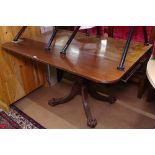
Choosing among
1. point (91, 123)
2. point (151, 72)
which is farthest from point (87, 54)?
point (91, 123)

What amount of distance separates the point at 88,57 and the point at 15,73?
2.77 feet

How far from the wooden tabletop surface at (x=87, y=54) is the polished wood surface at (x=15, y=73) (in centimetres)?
10

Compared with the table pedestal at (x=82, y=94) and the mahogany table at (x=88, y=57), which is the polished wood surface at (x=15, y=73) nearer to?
the mahogany table at (x=88, y=57)

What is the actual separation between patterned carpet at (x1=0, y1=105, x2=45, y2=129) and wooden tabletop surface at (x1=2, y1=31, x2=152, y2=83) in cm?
63

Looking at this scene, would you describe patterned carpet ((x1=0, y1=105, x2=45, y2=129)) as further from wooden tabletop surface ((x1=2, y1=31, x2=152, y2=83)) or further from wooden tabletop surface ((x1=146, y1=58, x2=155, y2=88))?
wooden tabletop surface ((x1=146, y1=58, x2=155, y2=88))

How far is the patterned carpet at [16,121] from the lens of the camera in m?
1.57

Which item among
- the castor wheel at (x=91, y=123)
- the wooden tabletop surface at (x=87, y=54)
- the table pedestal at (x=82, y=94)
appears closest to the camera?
the wooden tabletop surface at (x=87, y=54)

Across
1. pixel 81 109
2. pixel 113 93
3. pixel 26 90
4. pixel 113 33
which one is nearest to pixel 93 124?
pixel 81 109

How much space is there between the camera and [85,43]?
1514 millimetres

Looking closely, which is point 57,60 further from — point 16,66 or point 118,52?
→ point 16,66

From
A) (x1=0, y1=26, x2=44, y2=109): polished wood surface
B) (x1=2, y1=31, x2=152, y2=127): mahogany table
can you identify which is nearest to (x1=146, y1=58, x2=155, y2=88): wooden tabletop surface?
(x1=2, y1=31, x2=152, y2=127): mahogany table

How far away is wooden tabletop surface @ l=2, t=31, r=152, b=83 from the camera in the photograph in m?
1.06

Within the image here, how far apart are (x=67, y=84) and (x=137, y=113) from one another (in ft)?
2.94

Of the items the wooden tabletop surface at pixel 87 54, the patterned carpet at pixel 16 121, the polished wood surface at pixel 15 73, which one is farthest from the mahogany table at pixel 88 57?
the patterned carpet at pixel 16 121
